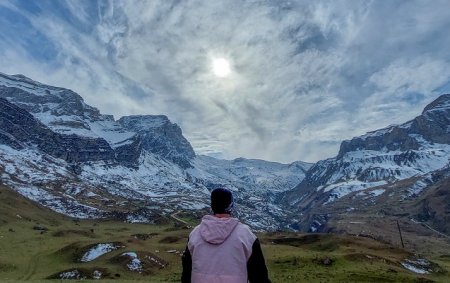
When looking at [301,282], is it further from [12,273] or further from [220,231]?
[220,231]

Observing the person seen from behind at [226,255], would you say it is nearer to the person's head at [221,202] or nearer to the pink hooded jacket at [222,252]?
the pink hooded jacket at [222,252]

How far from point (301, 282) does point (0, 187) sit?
172m

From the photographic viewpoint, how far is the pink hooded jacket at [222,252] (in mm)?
7887

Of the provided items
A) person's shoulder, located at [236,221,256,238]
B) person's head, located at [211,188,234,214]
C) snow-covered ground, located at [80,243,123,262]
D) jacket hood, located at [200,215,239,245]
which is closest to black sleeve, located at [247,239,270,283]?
person's shoulder, located at [236,221,256,238]

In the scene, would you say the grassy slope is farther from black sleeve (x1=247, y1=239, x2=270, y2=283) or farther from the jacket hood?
black sleeve (x1=247, y1=239, x2=270, y2=283)

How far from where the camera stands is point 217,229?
26.5ft

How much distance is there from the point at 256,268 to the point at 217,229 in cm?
101

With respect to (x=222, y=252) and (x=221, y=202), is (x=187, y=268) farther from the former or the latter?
(x=221, y=202)

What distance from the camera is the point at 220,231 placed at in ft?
26.3

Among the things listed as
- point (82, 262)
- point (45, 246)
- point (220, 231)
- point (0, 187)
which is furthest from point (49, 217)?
point (220, 231)

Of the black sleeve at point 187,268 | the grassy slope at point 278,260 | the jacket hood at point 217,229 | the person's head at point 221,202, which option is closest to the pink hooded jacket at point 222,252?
the jacket hood at point 217,229

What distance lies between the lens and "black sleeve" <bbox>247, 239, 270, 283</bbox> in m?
7.91

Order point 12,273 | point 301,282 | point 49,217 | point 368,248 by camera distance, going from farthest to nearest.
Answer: point 49,217 < point 368,248 < point 12,273 < point 301,282

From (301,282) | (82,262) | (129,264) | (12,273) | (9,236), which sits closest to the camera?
(301,282)
